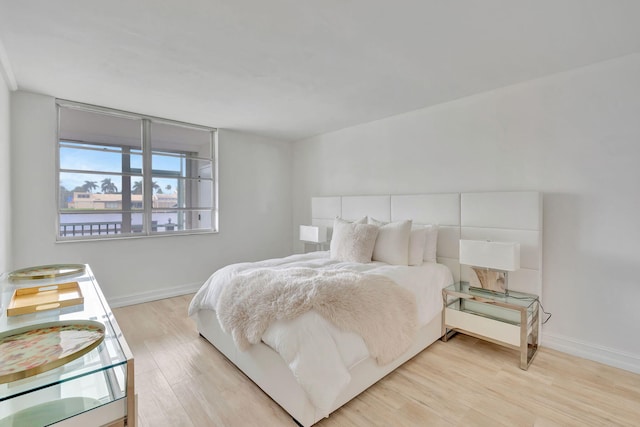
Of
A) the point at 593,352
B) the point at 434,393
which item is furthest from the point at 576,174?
the point at 434,393

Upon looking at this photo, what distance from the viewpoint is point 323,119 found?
13.0ft

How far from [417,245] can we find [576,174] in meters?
1.44

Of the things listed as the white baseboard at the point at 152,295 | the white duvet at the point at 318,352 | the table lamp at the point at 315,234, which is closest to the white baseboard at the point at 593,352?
the white duvet at the point at 318,352

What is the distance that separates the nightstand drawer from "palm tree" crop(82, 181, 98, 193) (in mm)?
4338

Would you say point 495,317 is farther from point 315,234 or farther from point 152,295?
point 152,295

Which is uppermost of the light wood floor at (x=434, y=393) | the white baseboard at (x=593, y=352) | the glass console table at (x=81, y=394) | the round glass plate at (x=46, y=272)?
the round glass plate at (x=46, y=272)

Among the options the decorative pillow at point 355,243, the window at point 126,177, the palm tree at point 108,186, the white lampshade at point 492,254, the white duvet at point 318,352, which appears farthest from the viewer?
the palm tree at point 108,186

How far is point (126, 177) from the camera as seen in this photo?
4.29 m

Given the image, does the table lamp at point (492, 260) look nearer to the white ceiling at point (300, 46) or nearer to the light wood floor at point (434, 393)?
the light wood floor at point (434, 393)

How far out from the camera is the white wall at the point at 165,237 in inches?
121

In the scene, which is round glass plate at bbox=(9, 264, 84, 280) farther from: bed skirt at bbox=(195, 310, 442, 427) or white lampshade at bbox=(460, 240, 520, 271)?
white lampshade at bbox=(460, 240, 520, 271)

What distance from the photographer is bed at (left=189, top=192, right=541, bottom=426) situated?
1621mm

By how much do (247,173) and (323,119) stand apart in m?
1.62

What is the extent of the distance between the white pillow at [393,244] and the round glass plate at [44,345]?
93.8 inches
